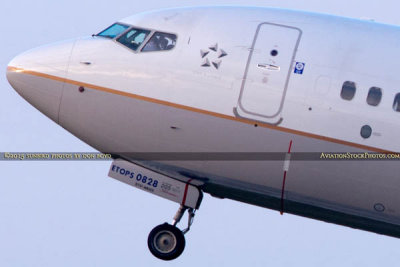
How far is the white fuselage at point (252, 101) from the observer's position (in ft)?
68.9

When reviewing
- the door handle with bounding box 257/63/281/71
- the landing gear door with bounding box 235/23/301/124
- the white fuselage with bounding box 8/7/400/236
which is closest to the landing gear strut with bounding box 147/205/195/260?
the white fuselage with bounding box 8/7/400/236

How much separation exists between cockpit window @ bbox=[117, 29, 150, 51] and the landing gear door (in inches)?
99.6

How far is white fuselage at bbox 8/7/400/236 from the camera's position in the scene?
21.0m

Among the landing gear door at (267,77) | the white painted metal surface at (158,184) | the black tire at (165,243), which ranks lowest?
the black tire at (165,243)

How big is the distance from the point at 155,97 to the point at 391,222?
548 cm

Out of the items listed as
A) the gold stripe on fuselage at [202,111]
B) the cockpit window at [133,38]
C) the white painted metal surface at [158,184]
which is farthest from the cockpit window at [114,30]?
the white painted metal surface at [158,184]

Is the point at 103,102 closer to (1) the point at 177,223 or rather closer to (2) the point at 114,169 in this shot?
(2) the point at 114,169

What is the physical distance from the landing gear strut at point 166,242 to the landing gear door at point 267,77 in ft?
10.2

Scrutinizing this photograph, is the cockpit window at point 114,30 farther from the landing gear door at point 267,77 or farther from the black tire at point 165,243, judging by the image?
the black tire at point 165,243

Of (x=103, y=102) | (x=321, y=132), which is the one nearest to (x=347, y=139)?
(x=321, y=132)

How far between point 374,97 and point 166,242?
5.37 metres

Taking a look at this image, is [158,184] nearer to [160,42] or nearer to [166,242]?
[166,242]

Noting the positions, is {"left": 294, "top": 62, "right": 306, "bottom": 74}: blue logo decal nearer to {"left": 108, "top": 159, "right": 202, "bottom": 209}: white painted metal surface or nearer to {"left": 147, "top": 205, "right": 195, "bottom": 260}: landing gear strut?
{"left": 108, "top": 159, "right": 202, "bottom": 209}: white painted metal surface

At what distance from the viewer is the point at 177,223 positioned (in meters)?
22.9
